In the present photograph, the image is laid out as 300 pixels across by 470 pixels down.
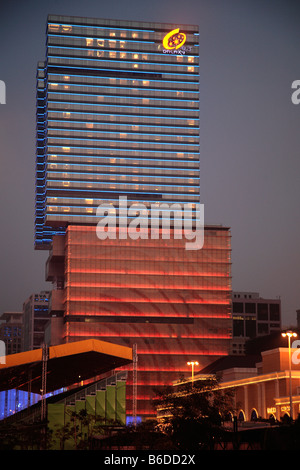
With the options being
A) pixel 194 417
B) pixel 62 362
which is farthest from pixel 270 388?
pixel 194 417

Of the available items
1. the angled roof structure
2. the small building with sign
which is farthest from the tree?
the small building with sign

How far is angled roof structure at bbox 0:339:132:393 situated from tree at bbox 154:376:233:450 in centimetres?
784

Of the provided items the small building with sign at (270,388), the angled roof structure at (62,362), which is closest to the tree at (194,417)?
the angled roof structure at (62,362)

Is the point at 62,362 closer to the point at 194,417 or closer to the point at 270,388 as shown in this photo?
the point at 194,417

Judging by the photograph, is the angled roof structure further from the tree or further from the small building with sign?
the small building with sign

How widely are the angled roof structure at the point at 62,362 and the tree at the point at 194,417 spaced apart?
7840 millimetres

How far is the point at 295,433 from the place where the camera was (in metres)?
46.6

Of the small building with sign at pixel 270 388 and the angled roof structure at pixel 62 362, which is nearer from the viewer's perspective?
the angled roof structure at pixel 62 362

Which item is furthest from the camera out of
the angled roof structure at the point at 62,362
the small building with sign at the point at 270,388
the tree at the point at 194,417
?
the small building with sign at the point at 270,388

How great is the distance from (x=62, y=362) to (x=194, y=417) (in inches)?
799

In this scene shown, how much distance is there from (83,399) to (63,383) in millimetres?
34357

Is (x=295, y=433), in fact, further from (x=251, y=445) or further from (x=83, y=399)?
(x=83, y=399)

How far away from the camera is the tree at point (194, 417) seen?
202 feet

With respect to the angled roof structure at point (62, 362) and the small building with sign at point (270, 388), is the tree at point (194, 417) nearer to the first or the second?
the angled roof structure at point (62, 362)
